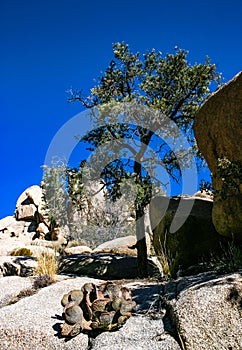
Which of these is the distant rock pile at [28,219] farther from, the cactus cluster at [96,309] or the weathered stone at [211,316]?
the weathered stone at [211,316]

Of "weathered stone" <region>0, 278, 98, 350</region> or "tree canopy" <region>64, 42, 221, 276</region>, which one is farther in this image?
"tree canopy" <region>64, 42, 221, 276</region>

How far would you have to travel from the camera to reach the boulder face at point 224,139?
9602 mm

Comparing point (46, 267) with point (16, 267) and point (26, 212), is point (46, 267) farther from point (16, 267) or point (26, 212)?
point (26, 212)

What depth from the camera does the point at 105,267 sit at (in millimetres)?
13906

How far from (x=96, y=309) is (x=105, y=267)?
24.0 feet

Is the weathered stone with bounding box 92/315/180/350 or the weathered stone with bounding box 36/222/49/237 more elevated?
the weathered stone with bounding box 36/222/49/237

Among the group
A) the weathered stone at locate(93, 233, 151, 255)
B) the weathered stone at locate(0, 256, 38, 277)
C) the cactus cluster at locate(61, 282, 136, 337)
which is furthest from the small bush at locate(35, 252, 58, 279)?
the weathered stone at locate(93, 233, 151, 255)

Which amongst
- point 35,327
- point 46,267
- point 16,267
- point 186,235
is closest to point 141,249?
point 186,235

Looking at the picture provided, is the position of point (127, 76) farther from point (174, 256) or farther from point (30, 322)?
point (30, 322)

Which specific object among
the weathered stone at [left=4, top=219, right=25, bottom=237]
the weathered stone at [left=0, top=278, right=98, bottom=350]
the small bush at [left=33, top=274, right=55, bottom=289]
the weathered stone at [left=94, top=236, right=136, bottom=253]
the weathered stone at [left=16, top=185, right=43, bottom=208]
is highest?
the weathered stone at [left=16, top=185, right=43, bottom=208]

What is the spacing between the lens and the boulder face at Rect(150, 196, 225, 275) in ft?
37.2

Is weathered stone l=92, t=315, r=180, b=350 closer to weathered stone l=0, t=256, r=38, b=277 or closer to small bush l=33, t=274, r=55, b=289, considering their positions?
small bush l=33, t=274, r=55, b=289

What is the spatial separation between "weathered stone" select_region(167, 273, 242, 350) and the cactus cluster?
3.19ft

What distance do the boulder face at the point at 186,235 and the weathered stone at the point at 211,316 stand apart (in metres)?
4.36
